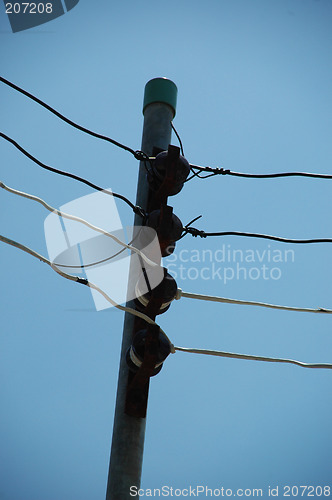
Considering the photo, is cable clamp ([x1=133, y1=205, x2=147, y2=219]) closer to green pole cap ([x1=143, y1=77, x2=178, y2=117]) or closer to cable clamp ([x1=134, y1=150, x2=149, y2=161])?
cable clamp ([x1=134, y1=150, x2=149, y2=161])

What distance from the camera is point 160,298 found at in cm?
309

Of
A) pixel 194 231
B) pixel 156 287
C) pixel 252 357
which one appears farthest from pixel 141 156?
pixel 252 357

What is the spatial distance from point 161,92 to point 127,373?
6.43 feet

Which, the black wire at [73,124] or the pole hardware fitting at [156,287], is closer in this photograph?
the pole hardware fitting at [156,287]

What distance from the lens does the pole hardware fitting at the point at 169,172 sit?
3270 millimetres

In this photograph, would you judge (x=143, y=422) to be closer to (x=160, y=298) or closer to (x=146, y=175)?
(x=160, y=298)

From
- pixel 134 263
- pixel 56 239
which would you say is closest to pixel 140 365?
pixel 134 263

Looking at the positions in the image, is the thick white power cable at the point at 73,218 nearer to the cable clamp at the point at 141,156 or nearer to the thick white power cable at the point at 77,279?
the thick white power cable at the point at 77,279

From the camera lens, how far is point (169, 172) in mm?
3266

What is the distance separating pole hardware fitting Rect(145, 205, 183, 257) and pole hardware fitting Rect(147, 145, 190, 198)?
0.54 feet

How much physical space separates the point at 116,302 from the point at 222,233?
1.02 m

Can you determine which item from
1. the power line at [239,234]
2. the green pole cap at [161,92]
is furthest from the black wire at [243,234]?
the green pole cap at [161,92]

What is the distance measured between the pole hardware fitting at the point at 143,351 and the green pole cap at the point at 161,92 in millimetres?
1683

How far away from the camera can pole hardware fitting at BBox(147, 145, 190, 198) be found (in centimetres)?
327
